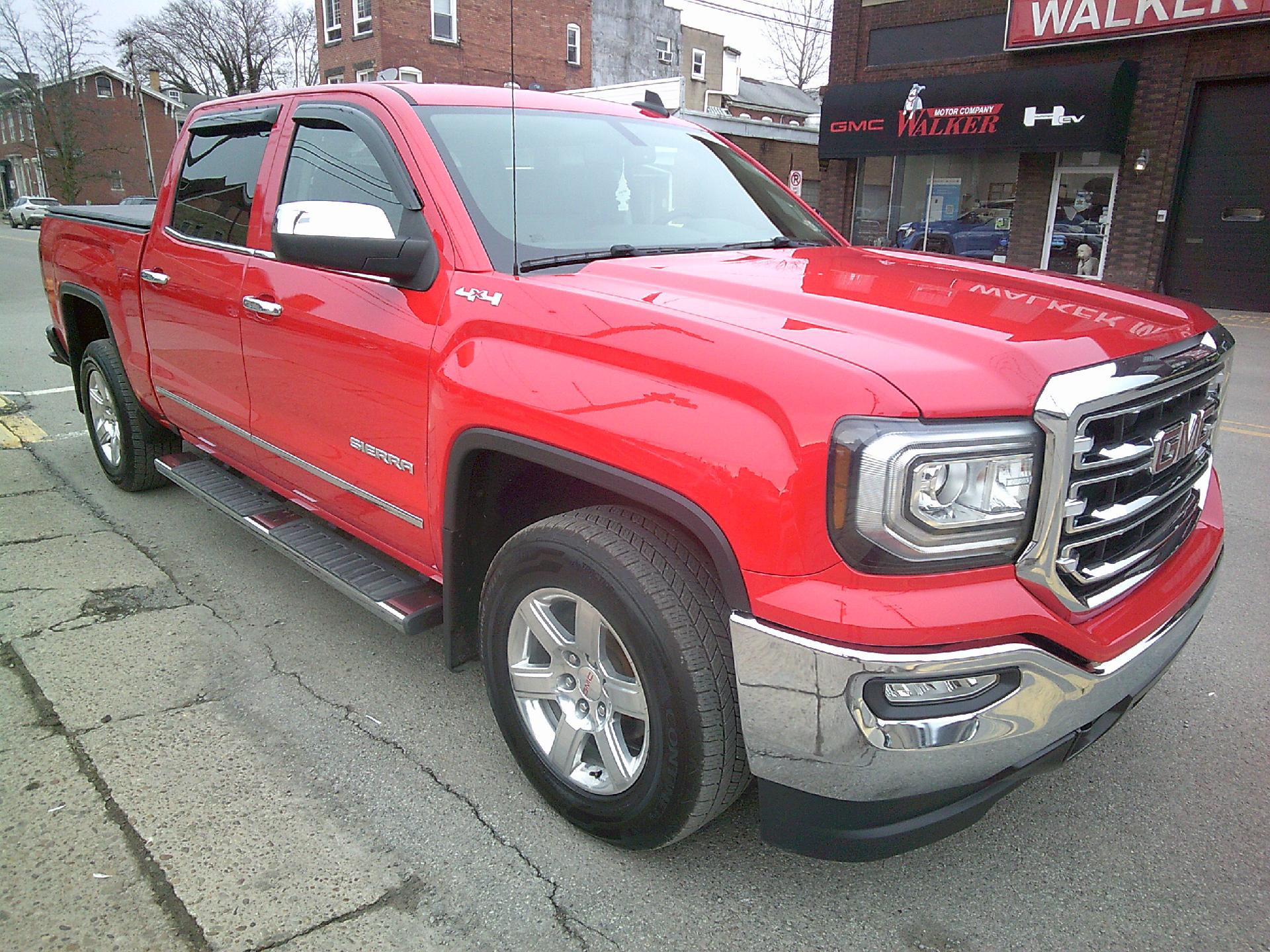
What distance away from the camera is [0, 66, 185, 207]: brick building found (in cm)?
5356

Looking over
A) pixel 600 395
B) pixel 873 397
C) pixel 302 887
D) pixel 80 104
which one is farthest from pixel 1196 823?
pixel 80 104

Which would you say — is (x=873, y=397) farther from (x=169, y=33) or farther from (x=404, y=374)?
(x=169, y=33)

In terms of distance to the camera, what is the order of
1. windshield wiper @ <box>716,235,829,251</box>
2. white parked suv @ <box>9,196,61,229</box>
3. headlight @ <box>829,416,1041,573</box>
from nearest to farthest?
headlight @ <box>829,416,1041,573</box> < windshield wiper @ <box>716,235,829,251</box> < white parked suv @ <box>9,196,61,229</box>

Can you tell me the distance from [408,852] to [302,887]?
0.27 m

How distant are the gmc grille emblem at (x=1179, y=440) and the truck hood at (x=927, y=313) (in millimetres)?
202

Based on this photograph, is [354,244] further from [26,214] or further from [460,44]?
[26,214]

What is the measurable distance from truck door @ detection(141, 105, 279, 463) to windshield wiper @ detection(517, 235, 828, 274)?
4.93 feet

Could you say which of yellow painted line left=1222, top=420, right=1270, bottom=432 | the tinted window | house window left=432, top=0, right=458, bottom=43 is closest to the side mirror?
the tinted window

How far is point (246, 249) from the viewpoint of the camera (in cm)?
354

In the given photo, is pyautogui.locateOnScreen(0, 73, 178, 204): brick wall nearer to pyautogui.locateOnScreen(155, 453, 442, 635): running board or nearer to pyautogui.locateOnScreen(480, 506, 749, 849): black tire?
pyautogui.locateOnScreen(155, 453, 442, 635): running board

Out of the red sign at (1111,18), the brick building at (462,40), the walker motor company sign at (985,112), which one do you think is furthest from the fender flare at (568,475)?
the brick building at (462,40)

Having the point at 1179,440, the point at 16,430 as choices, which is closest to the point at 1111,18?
the point at 1179,440

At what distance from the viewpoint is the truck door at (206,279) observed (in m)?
3.65

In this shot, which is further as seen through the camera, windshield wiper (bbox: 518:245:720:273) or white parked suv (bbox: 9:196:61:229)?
white parked suv (bbox: 9:196:61:229)
